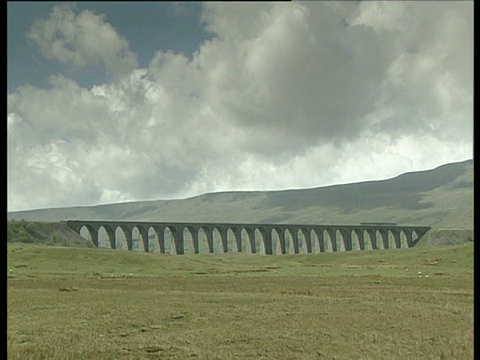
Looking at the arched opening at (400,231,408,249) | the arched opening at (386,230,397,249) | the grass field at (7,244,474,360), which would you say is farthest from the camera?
the arched opening at (386,230,397,249)

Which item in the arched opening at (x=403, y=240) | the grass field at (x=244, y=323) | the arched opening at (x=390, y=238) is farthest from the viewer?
the arched opening at (x=390, y=238)

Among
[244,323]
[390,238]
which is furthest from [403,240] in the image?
[244,323]

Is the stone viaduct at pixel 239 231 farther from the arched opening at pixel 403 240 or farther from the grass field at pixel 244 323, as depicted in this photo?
the grass field at pixel 244 323

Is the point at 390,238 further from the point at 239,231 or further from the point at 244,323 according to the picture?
the point at 244,323

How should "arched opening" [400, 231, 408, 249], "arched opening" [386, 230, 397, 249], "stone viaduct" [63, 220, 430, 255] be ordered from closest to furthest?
"stone viaduct" [63, 220, 430, 255]
"arched opening" [400, 231, 408, 249]
"arched opening" [386, 230, 397, 249]

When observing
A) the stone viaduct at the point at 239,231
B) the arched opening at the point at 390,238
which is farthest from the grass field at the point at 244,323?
the arched opening at the point at 390,238

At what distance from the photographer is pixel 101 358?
14.5 m

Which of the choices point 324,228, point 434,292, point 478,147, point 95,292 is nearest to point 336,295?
point 434,292

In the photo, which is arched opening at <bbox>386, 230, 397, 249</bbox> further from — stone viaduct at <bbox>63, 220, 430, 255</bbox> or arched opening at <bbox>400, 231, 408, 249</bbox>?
arched opening at <bbox>400, 231, 408, 249</bbox>

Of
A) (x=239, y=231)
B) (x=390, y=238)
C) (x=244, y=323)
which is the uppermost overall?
(x=244, y=323)

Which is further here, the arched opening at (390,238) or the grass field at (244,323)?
the arched opening at (390,238)

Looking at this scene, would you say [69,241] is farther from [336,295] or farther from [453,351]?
[453,351]

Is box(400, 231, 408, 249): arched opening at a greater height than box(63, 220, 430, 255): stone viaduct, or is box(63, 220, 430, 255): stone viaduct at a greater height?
box(63, 220, 430, 255): stone viaduct

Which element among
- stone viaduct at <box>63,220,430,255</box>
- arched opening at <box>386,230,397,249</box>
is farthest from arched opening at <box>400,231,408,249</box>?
arched opening at <box>386,230,397,249</box>
